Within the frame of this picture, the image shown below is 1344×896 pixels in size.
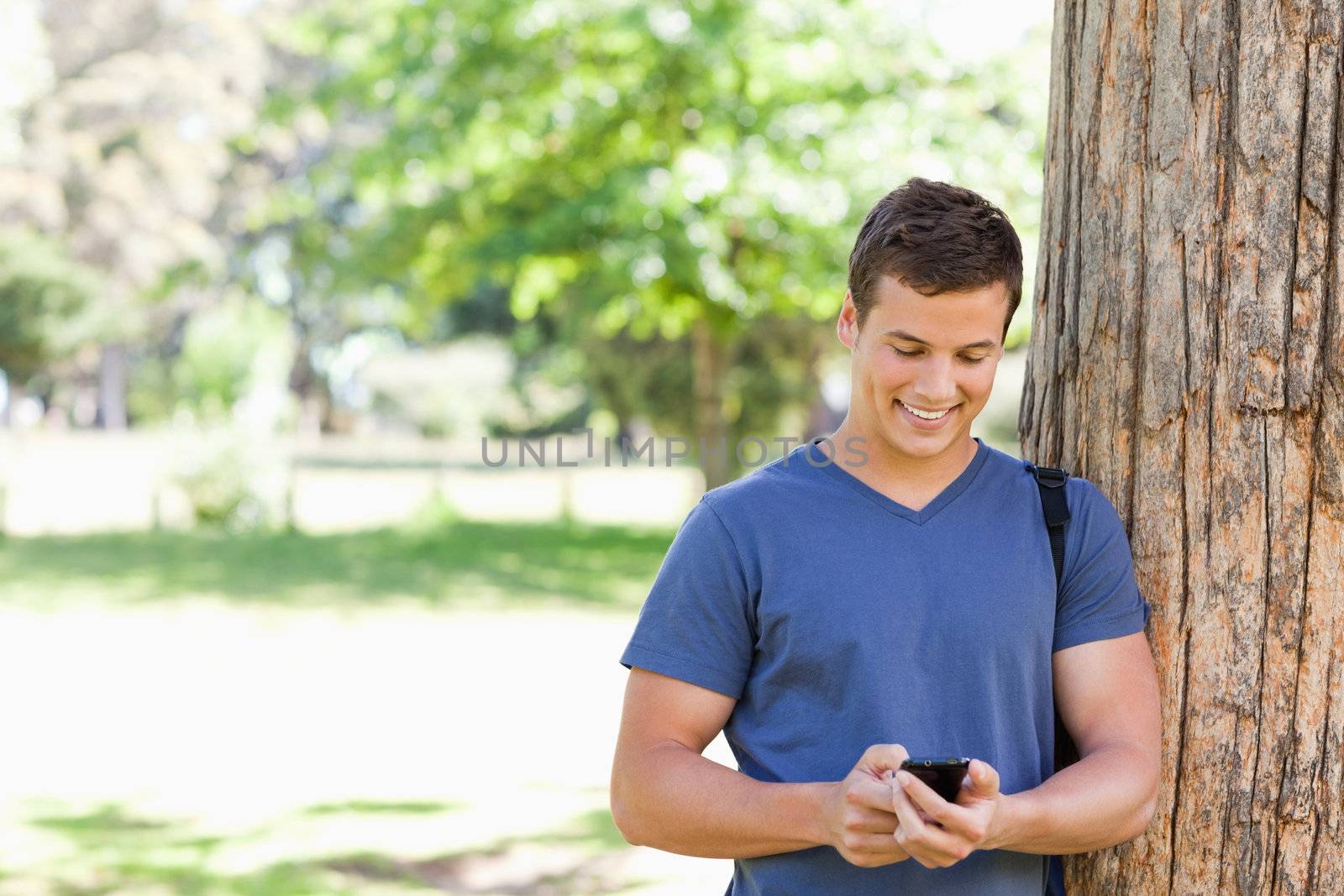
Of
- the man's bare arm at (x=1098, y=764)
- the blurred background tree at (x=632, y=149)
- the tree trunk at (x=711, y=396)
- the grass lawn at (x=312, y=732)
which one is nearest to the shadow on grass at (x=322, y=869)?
the grass lawn at (x=312, y=732)

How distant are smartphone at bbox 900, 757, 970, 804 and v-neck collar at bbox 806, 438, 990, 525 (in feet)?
1.52

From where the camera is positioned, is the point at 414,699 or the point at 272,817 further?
the point at 414,699

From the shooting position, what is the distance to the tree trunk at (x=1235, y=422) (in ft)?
6.86

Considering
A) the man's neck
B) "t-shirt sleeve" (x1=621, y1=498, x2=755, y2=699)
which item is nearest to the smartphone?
"t-shirt sleeve" (x1=621, y1=498, x2=755, y2=699)

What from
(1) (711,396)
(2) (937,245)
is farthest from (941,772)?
(1) (711,396)

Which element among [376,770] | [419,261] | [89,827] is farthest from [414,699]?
[419,261]

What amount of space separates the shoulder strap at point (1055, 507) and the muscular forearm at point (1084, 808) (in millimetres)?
282

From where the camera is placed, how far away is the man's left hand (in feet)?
5.38

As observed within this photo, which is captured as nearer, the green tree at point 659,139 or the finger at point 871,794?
the finger at point 871,794

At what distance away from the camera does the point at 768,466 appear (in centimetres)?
212

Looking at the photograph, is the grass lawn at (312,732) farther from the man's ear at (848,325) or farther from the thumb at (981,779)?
the thumb at (981,779)

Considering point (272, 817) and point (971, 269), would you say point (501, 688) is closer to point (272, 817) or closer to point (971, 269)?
point (272, 817)

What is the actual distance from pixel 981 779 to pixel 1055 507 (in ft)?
1.90

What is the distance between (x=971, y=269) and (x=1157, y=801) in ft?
3.08
